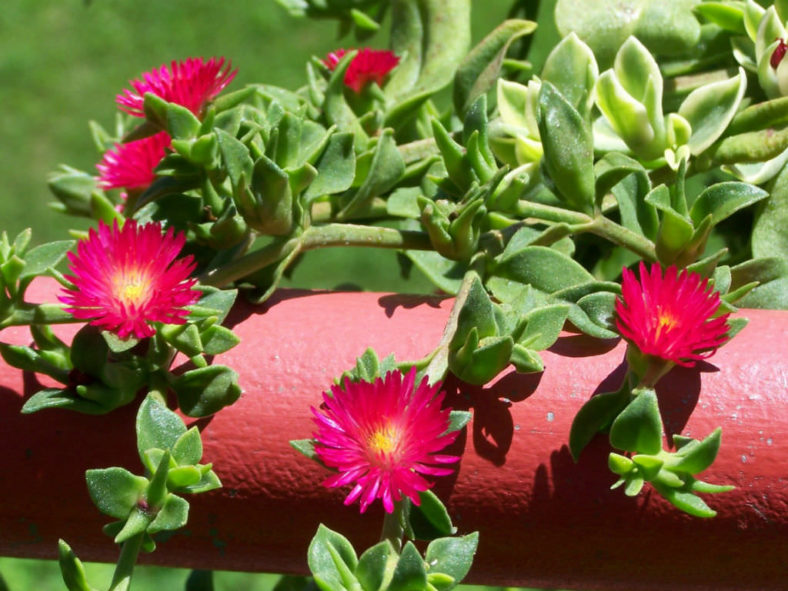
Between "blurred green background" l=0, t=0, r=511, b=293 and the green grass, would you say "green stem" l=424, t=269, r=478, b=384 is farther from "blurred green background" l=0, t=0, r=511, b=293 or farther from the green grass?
the green grass

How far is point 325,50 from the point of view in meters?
2.11

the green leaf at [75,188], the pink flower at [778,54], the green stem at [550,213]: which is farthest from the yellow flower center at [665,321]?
the green leaf at [75,188]

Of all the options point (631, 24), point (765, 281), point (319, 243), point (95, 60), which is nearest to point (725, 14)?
point (631, 24)

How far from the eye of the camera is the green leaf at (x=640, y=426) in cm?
42

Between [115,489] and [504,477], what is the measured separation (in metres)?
0.16

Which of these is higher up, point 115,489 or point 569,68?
point 569,68

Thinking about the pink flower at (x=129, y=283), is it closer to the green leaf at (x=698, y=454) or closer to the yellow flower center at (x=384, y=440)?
the yellow flower center at (x=384, y=440)

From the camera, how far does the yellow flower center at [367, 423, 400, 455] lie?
1.30ft

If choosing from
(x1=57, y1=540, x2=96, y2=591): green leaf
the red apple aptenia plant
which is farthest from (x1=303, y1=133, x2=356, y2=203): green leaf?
(x1=57, y1=540, x2=96, y2=591): green leaf

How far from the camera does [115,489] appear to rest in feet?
1.36

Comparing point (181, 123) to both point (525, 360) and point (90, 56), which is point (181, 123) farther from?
point (90, 56)

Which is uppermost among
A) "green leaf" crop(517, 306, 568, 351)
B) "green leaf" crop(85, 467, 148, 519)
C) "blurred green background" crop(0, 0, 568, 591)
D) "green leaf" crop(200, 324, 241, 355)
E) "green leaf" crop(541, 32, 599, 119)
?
"green leaf" crop(541, 32, 599, 119)

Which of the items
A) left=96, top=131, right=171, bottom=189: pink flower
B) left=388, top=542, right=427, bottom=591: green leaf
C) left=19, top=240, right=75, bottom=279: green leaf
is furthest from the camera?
left=96, top=131, right=171, bottom=189: pink flower

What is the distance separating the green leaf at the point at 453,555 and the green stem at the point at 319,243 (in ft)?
0.56
